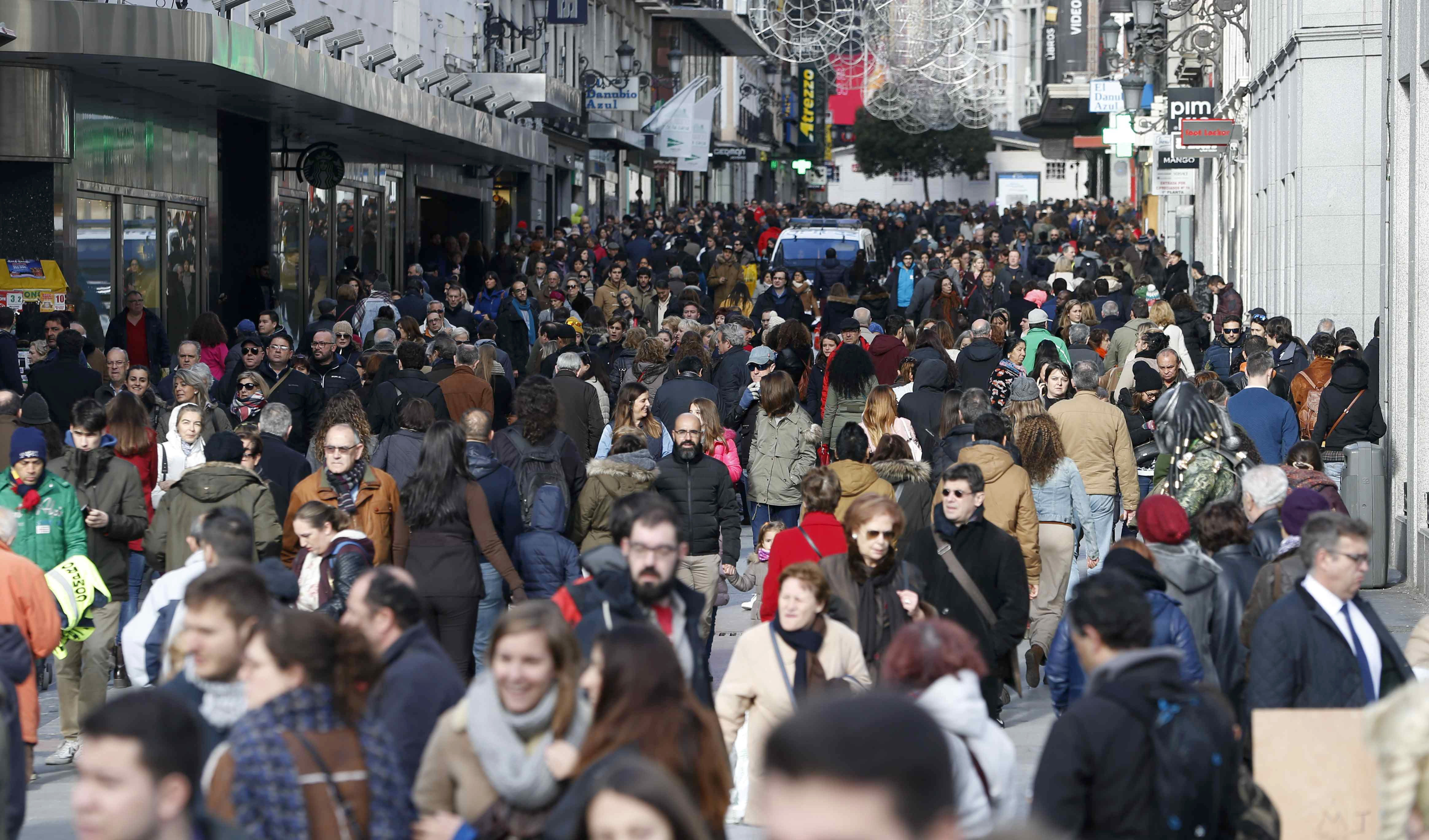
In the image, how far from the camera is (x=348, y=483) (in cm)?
905

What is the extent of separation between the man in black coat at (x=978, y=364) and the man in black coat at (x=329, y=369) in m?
4.82

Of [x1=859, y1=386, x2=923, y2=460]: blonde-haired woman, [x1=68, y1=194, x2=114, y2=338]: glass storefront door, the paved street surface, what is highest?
[x1=68, y1=194, x2=114, y2=338]: glass storefront door

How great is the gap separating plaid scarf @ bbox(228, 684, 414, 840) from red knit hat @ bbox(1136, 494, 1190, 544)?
3.77 meters

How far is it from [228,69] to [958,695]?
588 inches

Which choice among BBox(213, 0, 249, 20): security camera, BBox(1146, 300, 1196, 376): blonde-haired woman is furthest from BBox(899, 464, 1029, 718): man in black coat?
BBox(213, 0, 249, 20): security camera

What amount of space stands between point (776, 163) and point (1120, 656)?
82.8m

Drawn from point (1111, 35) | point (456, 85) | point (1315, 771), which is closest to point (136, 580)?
point (1315, 771)

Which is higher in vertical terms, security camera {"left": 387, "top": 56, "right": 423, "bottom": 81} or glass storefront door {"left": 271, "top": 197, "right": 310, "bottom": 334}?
security camera {"left": 387, "top": 56, "right": 423, "bottom": 81}

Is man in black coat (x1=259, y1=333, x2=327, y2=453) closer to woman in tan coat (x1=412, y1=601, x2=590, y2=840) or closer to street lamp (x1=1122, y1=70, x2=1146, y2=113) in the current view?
woman in tan coat (x1=412, y1=601, x2=590, y2=840)

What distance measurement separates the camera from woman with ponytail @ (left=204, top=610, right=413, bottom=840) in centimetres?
433

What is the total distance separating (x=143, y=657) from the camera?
7.05m

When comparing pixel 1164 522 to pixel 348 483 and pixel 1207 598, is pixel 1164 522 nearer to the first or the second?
pixel 1207 598

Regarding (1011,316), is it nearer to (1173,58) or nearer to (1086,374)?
(1086,374)

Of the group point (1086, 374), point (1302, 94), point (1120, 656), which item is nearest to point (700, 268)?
point (1302, 94)
